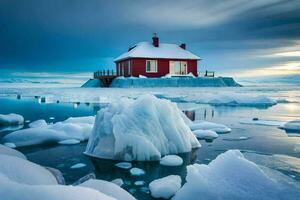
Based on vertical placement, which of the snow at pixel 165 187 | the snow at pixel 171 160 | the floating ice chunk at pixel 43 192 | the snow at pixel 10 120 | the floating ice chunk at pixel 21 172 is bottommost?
the snow at pixel 171 160

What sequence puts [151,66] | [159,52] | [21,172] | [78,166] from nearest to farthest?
[21,172]
[78,166]
[151,66]
[159,52]

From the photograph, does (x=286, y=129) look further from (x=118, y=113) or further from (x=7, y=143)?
(x=7, y=143)

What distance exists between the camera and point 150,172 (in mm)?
4484

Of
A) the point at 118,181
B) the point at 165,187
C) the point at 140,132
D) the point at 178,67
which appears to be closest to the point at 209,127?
the point at 140,132

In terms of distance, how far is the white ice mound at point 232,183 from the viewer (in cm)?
304

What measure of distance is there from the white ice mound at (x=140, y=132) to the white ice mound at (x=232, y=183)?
1.89m

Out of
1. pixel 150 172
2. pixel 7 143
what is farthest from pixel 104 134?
pixel 7 143

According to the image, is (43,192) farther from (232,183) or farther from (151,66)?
(151,66)

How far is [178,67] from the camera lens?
33.2 meters

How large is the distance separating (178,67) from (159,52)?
2.78 m

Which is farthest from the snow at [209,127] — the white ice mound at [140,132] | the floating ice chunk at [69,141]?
the floating ice chunk at [69,141]

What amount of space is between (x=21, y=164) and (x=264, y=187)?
2442 mm

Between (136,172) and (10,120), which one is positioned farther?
(10,120)

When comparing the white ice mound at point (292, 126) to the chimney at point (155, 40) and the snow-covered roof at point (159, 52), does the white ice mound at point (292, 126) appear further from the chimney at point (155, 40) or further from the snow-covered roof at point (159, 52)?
the chimney at point (155, 40)
